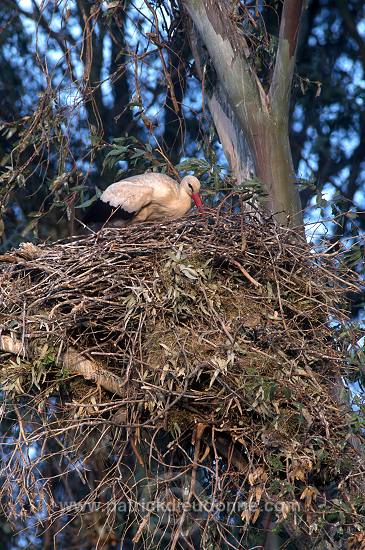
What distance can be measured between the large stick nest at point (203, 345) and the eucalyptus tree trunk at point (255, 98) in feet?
3.10

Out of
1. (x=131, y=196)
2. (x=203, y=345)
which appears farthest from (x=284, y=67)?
(x=203, y=345)

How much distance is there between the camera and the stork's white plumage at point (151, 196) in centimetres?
707

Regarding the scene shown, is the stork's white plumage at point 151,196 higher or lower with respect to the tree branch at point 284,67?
lower

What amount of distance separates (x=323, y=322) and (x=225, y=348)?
0.89 metres

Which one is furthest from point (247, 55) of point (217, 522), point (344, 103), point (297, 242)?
point (344, 103)

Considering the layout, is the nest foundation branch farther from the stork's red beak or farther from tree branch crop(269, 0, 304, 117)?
tree branch crop(269, 0, 304, 117)

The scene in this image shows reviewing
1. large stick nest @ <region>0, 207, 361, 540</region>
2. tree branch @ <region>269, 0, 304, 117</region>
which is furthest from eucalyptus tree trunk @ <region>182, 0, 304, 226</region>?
large stick nest @ <region>0, 207, 361, 540</region>

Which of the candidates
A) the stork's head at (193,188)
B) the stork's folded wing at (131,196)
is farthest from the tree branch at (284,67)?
the stork's folded wing at (131,196)

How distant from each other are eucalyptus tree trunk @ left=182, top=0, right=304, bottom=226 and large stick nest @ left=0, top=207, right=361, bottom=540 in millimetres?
944

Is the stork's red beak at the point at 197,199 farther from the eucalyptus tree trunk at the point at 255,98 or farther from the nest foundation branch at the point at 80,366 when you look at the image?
the nest foundation branch at the point at 80,366

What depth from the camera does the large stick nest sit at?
18.1 feet

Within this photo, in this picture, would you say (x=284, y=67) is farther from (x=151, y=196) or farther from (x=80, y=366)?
(x=80, y=366)

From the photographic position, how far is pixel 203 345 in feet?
18.4

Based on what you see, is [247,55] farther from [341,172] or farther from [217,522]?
[341,172]
